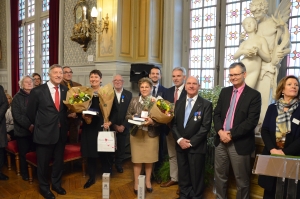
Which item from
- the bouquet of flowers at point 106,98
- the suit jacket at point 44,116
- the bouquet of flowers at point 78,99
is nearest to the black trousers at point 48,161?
the suit jacket at point 44,116

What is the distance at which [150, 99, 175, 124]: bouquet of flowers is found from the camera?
2.79 metres

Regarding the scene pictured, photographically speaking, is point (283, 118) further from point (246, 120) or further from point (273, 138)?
point (246, 120)

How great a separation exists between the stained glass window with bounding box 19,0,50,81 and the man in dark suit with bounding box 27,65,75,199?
4.66m

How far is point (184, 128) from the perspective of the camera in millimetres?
2912

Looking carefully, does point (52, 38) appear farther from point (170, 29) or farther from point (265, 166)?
point (265, 166)

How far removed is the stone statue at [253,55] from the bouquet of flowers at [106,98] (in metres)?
1.58

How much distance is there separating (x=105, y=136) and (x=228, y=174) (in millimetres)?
1382

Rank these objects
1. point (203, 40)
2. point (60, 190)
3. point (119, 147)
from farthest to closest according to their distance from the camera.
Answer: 1. point (203, 40)
2. point (119, 147)
3. point (60, 190)

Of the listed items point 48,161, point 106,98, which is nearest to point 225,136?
point 106,98

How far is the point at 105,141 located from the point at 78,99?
0.55 m

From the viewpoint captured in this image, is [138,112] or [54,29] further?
[54,29]

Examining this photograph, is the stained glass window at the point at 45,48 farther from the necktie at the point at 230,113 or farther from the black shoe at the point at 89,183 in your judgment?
the necktie at the point at 230,113

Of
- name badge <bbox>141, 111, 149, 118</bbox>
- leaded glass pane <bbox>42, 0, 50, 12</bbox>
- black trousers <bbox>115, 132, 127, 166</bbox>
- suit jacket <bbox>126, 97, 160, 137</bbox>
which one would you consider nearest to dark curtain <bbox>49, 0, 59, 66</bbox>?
leaded glass pane <bbox>42, 0, 50, 12</bbox>

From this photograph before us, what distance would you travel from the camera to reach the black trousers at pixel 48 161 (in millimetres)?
3086
